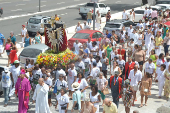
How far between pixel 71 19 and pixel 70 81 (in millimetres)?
21648

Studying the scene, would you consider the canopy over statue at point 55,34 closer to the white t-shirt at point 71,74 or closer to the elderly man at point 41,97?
the white t-shirt at point 71,74

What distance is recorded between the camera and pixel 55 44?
1347 centimetres

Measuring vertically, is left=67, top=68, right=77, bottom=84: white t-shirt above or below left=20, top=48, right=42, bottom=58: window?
below

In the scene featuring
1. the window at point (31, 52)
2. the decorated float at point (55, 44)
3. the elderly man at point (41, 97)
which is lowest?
the elderly man at point (41, 97)

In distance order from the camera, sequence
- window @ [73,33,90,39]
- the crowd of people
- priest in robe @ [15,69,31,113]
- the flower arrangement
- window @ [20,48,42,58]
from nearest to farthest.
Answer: the crowd of people → priest in robe @ [15,69,31,113] → the flower arrangement → window @ [20,48,42,58] → window @ [73,33,90,39]

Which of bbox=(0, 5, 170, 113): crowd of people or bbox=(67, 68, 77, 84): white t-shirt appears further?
bbox=(67, 68, 77, 84): white t-shirt

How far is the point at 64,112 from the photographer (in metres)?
10.4

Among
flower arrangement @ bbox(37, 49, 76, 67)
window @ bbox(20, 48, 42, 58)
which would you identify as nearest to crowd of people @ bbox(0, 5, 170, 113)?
flower arrangement @ bbox(37, 49, 76, 67)

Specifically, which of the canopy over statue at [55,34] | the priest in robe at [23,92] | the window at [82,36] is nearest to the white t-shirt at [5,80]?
the priest in robe at [23,92]

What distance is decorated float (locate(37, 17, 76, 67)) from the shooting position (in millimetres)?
13179

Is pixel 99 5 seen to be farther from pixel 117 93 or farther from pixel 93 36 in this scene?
pixel 117 93

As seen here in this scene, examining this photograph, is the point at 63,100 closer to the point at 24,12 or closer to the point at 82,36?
the point at 82,36

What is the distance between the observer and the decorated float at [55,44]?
13.2 meters

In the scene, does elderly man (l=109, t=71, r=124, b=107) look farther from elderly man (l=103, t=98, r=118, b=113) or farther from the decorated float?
the decorated float
